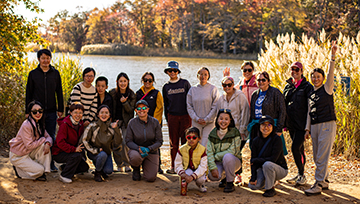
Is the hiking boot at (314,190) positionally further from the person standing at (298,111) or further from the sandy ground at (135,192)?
the person standing at (298,111)

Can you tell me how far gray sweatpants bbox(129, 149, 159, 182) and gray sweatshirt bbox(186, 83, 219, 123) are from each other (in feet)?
2.70

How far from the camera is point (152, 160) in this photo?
4.64 meters

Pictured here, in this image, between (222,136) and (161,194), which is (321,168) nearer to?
(222,136)

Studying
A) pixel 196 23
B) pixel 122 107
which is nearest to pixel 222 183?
pixel 122 107

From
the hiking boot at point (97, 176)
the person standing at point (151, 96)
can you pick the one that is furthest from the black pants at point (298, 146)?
the hiking boot at point (97, 176)

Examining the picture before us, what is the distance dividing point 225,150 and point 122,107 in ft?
5.52

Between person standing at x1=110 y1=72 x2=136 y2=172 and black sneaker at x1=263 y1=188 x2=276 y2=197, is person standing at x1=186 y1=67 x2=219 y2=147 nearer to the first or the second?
person standing at x1=110 y1=72 x2=136 y2=172

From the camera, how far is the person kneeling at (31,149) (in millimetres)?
4277

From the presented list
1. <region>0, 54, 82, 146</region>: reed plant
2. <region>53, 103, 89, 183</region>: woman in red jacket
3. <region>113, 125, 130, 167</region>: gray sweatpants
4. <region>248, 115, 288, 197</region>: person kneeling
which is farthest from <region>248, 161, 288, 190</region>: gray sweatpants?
<region>0, 54, 82, 146</region>: reed plant

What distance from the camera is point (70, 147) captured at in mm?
4387

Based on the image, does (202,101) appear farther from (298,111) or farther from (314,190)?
(314,190)

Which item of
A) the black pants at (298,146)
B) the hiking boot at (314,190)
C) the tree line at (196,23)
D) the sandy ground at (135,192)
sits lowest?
the sandy ground at (135,192)

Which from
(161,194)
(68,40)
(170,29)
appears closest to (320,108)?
(161,194)

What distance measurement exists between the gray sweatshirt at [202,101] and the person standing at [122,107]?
0.86m
